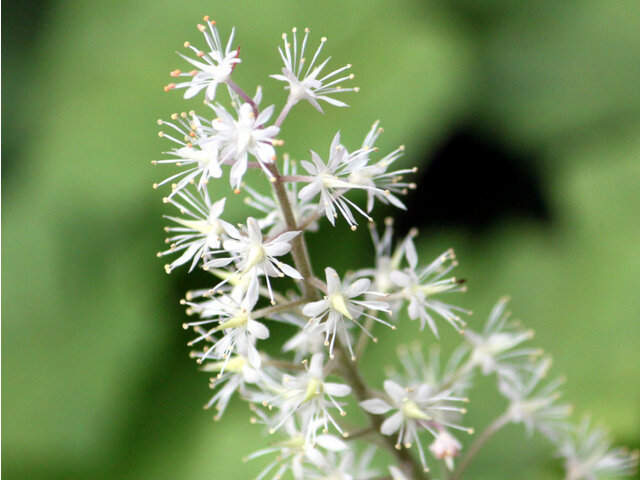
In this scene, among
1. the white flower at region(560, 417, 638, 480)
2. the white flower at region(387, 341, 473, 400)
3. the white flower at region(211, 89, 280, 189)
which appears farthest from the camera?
the white flower at region(560, 417, 638, 480)

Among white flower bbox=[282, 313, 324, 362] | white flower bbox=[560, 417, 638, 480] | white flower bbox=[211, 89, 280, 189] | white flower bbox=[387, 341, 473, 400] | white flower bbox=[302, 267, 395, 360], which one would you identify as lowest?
white flower bbox=[560, 417, 638, 480]

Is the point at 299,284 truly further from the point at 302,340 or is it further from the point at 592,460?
the point at 592,460

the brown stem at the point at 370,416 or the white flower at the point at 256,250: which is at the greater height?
the white flower at the point at 256,250

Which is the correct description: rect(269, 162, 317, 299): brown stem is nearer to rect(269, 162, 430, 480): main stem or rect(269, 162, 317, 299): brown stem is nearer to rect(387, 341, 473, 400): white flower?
rect(269, 162, 430, 480): main stem

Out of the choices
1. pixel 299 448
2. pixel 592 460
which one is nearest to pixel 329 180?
pixel 299 448

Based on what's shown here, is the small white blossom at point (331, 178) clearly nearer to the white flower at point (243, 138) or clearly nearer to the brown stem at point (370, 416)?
the white flower at point (243, 138)

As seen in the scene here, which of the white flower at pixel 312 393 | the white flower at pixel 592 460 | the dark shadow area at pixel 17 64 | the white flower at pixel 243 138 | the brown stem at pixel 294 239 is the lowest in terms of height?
the white flower at pixel 592 460

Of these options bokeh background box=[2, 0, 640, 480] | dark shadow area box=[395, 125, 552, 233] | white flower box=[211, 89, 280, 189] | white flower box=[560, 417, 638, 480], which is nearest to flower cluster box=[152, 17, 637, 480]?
white flower box=[211, 89, 280, 189]

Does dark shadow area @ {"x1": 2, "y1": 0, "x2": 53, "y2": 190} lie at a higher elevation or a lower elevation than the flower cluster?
higher

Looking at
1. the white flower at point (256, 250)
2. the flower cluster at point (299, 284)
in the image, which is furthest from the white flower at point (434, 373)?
the white flower at point (256, 250)
